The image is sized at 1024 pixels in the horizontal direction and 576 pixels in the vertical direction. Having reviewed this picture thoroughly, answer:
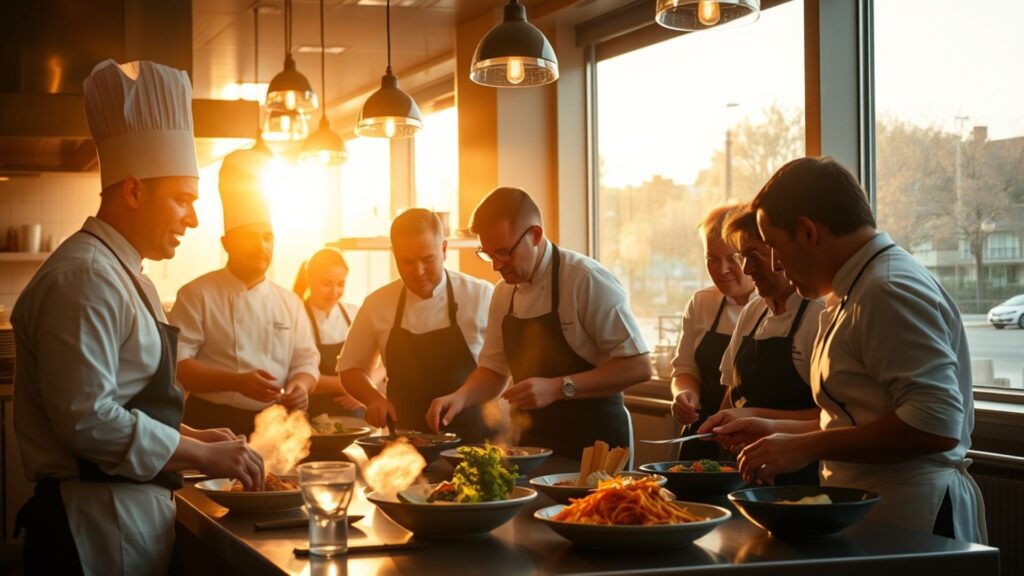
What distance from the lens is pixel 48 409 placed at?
83.7 inches

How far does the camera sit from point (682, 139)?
18.5ft

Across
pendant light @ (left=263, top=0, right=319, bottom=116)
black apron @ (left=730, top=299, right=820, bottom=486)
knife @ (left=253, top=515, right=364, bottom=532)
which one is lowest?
knife @ (left=253, top=515, right=364, bottom=532)

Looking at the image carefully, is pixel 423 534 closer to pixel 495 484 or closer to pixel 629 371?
pixel 495 484

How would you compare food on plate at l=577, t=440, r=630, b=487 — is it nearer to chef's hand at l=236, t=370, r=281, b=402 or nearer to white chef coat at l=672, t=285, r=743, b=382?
chef's hand at l=236, t=370, r=281, b=402

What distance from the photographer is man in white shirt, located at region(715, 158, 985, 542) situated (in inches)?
79.9

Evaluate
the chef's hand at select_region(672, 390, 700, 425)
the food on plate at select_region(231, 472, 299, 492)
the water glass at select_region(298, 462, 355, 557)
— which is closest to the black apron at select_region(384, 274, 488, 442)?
the chef's hand at select_region(672, 390, 700, 425)

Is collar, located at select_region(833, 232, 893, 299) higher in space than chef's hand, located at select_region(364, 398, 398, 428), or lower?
higher

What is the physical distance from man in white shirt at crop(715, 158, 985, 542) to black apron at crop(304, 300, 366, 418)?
327 cm

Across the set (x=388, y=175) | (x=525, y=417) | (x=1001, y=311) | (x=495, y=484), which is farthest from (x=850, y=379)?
(x=388, y=175)

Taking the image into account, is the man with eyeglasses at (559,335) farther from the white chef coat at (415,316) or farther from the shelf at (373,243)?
the shelf at (373,243)

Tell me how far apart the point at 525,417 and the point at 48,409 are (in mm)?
1682

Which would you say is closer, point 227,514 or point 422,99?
point 227,514

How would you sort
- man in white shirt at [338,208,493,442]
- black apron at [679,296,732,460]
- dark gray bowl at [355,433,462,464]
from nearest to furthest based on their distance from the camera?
dark gray bowl at [355,433,462,464], black apron at [679,296,732,460], man in white shirt at [338,208,493,442]

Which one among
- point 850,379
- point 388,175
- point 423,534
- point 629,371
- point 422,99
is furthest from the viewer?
point 388,175
